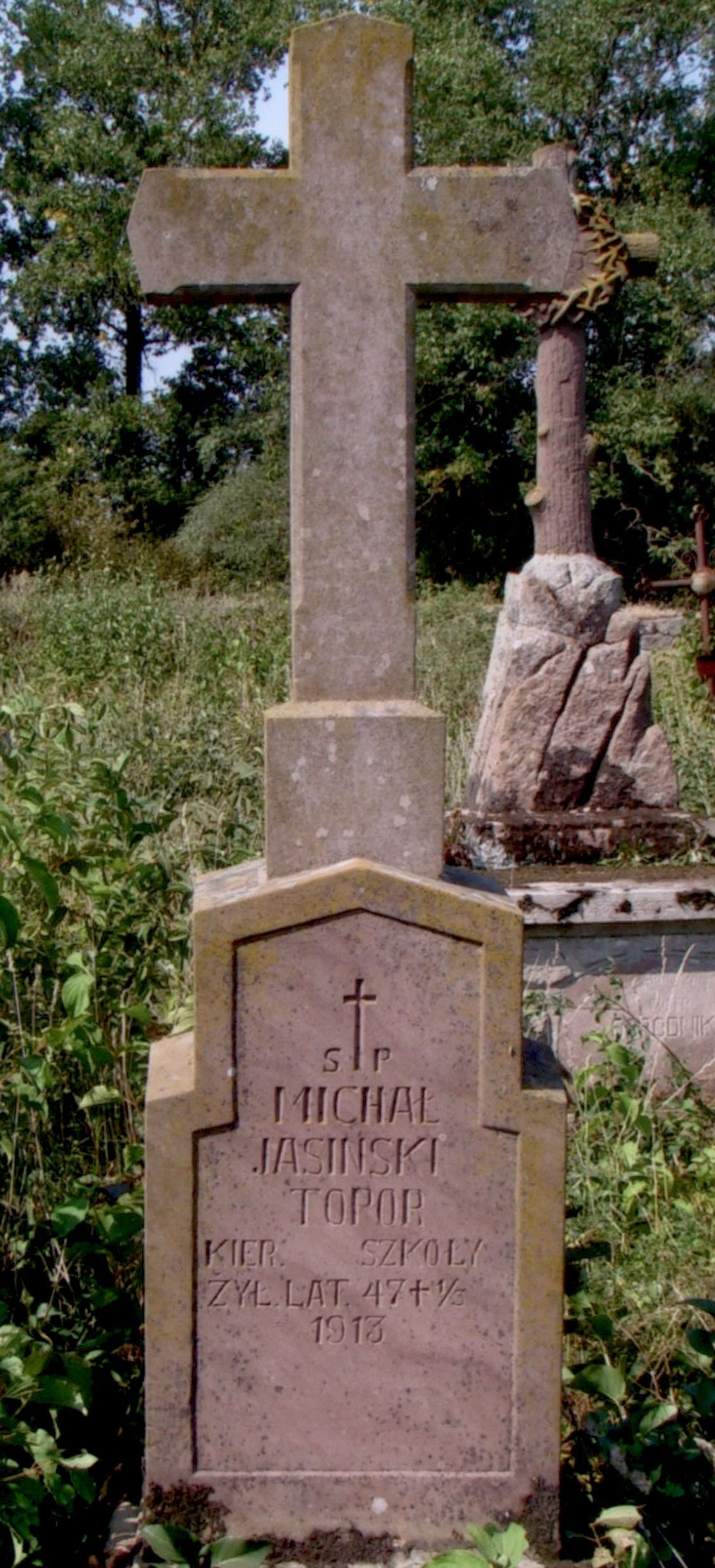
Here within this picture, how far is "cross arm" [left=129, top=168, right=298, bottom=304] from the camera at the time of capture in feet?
8.09

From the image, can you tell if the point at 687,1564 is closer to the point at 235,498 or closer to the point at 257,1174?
the point at 257,1174

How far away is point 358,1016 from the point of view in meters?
2.44

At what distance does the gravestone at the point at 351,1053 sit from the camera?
2.42 m

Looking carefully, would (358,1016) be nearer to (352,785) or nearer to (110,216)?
(352,785)

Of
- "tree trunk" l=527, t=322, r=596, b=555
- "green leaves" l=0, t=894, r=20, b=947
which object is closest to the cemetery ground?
"green leaves" l=0, t=894, r=20, b=947

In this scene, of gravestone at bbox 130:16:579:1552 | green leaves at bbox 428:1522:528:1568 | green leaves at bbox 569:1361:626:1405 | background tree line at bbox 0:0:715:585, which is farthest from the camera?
background tree line at bbox 0:0:715:585

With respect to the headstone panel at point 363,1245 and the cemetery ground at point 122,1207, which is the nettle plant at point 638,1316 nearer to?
the cemetery ground at point 122,1207

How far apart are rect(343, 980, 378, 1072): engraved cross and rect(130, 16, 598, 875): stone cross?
24 cm

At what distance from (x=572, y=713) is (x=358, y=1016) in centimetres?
333

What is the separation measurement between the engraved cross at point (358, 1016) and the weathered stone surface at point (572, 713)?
10.5 feet

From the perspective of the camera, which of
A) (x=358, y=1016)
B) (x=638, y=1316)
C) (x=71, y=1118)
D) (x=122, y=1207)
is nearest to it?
(x=358, y=1016)

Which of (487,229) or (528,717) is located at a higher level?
(487,229)

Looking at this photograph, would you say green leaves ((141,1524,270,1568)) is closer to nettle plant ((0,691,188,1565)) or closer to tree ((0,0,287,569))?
nettle plant ((0,691,188,1565))

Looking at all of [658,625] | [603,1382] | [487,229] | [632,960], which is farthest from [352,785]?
[658,625]
